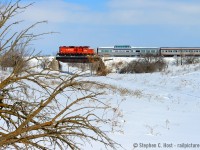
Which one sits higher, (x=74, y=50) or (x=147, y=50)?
(x=147, y=50)

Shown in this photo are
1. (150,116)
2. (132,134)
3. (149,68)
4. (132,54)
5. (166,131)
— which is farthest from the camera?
(132,54)

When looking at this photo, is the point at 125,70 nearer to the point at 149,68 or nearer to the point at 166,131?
the point at 149,68

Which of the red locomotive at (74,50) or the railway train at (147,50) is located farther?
the railway train at (147,50)

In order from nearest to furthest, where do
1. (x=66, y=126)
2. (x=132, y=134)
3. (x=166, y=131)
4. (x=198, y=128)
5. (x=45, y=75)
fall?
(x=66, y=126), (x=45, y=75), (x=132, y=134), (x=166, y=131), (x=198, y=128)

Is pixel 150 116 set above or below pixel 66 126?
below

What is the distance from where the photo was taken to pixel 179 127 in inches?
311

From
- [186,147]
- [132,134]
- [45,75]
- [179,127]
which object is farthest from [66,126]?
[179,127]

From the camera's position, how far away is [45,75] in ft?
8.91

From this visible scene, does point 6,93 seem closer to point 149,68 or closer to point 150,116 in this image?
point 150,116

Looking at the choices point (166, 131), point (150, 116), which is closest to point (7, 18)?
point (166, 131)

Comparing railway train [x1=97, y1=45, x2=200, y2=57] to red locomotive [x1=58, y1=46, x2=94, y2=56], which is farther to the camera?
railway train [x1=97, y1=45, x2=200, y2=57]

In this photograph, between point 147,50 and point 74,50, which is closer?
point 74,50

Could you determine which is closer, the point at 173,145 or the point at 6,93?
the point at 6,93

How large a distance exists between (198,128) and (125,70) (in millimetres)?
52619
